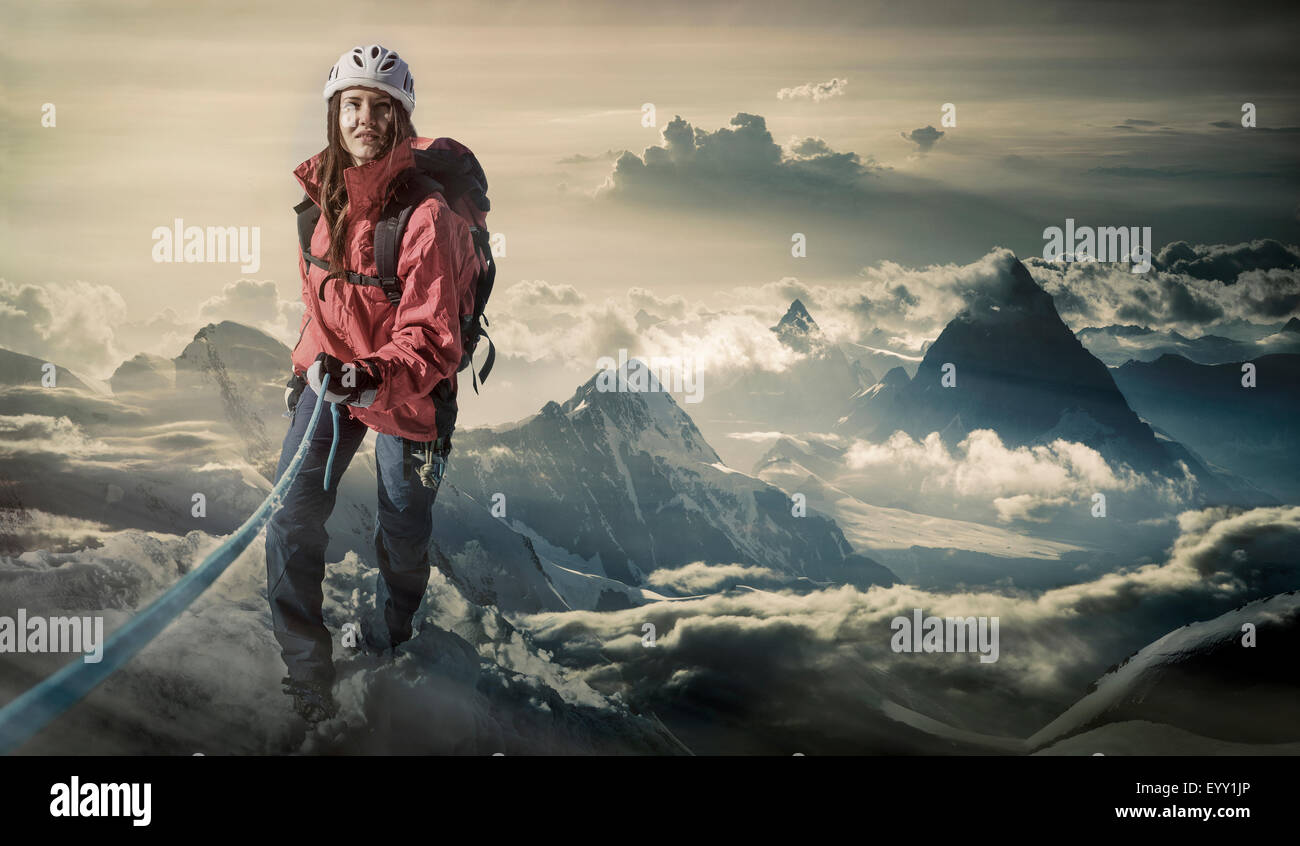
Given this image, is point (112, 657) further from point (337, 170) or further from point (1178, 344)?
point (1178, 344)

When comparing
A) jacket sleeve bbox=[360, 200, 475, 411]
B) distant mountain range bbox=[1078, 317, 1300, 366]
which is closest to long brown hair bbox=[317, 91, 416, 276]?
jacket sleeve bbox=[360, 200, 475, 411]

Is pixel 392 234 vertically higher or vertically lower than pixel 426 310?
higher

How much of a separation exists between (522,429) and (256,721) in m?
2.58

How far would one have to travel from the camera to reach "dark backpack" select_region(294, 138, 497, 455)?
4.18 m

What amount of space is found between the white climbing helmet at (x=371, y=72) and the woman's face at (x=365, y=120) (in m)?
0.05

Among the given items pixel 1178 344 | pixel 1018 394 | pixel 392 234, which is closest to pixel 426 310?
pixel 392 234

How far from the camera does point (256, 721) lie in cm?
511

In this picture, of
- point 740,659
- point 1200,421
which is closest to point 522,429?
point 740,659

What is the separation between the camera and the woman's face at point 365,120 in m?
4.39

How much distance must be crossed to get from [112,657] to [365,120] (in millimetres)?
3582

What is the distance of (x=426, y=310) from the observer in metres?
3.99

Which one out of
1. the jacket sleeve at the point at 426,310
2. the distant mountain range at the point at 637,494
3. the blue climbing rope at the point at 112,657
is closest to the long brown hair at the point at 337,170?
the jacket sleeve at the point at 426,310

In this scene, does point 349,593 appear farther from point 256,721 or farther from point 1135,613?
point 1135,613

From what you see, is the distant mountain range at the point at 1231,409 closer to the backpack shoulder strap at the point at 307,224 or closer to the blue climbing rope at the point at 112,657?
the backpack shoulder strap at the point at 307,224
